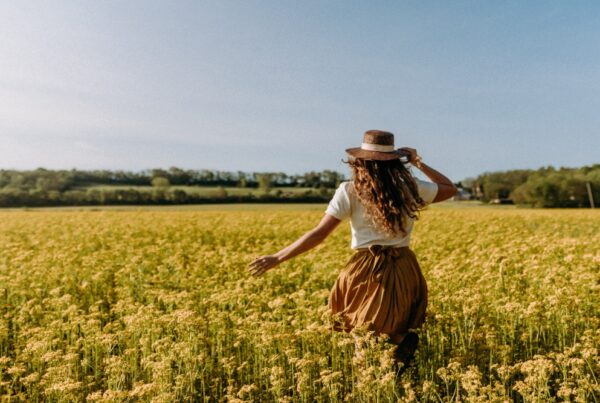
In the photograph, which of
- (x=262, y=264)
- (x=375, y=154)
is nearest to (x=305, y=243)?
(x=262, y=264)

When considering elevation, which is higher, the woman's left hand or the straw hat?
the straw hat

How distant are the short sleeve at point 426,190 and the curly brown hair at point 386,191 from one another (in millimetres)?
93

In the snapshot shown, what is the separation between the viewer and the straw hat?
408cm

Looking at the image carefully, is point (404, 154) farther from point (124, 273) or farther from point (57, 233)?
point (57, 233)

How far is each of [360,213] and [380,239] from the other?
279mm

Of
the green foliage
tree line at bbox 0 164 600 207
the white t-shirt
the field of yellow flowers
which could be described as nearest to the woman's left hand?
the white t-shirt

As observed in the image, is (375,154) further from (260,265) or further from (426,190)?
(260,265)

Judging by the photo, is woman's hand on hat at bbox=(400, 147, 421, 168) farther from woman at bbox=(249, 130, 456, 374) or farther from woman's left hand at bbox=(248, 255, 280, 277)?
woman's left hand at bbox=(248, 255, 280, 277)

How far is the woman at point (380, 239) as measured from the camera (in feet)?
13.5

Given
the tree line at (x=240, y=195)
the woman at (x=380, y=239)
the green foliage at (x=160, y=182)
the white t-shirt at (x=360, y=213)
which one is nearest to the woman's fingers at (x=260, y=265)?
the woman at (x=380, y=239)

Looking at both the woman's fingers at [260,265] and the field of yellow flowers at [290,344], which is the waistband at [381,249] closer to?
the field of yellow flowers at [290,344]

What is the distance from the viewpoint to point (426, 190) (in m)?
4.35

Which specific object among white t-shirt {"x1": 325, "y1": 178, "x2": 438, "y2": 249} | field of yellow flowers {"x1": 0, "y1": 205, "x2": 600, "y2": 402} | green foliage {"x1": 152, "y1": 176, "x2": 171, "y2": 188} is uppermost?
green foliage {"x1": 152, "y1": 176, "x2": 171, "y2": 188}

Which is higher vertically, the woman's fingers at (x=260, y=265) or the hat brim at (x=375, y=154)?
the hat brim at (x=375, y=154)
